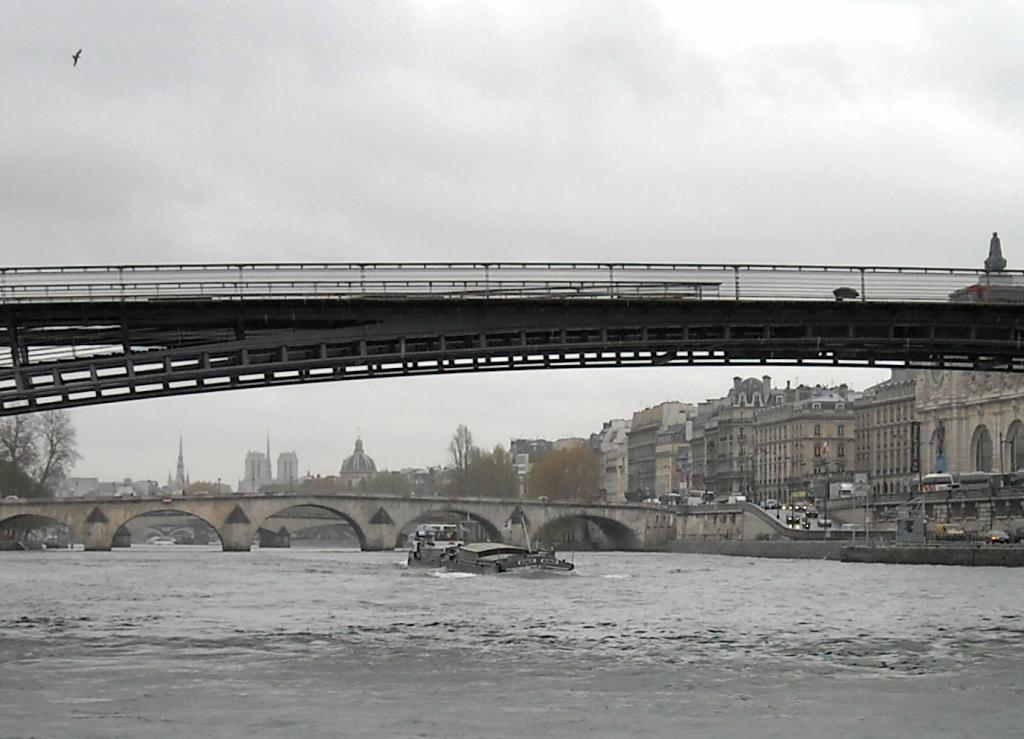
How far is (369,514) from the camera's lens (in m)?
170

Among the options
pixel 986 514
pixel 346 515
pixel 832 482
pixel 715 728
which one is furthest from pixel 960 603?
pixel 832 482

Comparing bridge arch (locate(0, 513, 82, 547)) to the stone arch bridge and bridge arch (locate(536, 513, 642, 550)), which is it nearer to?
the stone arch bridge

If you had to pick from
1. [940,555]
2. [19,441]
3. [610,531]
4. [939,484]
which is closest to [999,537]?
[940,555]

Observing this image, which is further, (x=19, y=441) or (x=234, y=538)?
(x=19, y=441)

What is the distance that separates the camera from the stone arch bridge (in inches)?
6496

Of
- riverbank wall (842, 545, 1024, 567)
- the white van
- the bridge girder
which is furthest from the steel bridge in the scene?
the white van

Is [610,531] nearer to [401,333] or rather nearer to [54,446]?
[54,446]

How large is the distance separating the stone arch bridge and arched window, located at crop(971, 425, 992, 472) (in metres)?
26.7

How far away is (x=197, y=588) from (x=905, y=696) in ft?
169

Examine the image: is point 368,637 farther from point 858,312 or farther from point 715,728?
point 715,728

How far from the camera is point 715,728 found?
101ft

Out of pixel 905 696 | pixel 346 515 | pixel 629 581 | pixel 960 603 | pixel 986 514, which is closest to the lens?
pixel 905 696

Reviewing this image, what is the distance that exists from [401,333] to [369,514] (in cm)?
12282

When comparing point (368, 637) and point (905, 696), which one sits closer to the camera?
point (905, 696)
